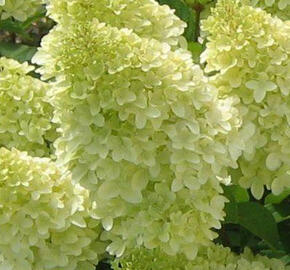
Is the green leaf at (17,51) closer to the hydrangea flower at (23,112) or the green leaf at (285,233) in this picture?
the hydrangea flower at (23,112)

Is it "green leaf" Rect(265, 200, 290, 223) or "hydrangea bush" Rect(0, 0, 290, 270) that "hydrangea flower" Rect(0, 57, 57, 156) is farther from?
"green leaf" Rect(265, 200, 290, 223)

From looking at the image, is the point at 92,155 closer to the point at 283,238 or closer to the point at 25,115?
the point at 25,115

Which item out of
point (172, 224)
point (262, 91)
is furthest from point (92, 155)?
point (262, 91)

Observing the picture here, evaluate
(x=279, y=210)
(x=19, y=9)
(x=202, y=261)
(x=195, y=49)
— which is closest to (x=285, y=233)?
(x=279, y=210)

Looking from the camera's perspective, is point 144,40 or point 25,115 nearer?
point 144,40

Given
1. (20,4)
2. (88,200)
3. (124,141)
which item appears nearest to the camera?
(124,141)

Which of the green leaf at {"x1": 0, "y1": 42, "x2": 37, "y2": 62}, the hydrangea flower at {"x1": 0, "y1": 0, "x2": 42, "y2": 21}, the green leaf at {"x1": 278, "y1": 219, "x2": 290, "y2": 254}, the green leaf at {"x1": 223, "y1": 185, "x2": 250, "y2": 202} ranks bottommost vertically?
the green leaf at {"x1": 0, "y1": 42, "x2": 37, "y2": 62}

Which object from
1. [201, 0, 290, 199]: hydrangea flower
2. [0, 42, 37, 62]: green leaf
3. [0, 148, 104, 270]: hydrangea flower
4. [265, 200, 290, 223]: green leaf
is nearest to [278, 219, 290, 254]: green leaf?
[265, 200, 290, 223]: green leaf

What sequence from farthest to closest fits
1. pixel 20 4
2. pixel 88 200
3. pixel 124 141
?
1. pixel 20 4
2. pixel 88 200
3. pixel 124 141
